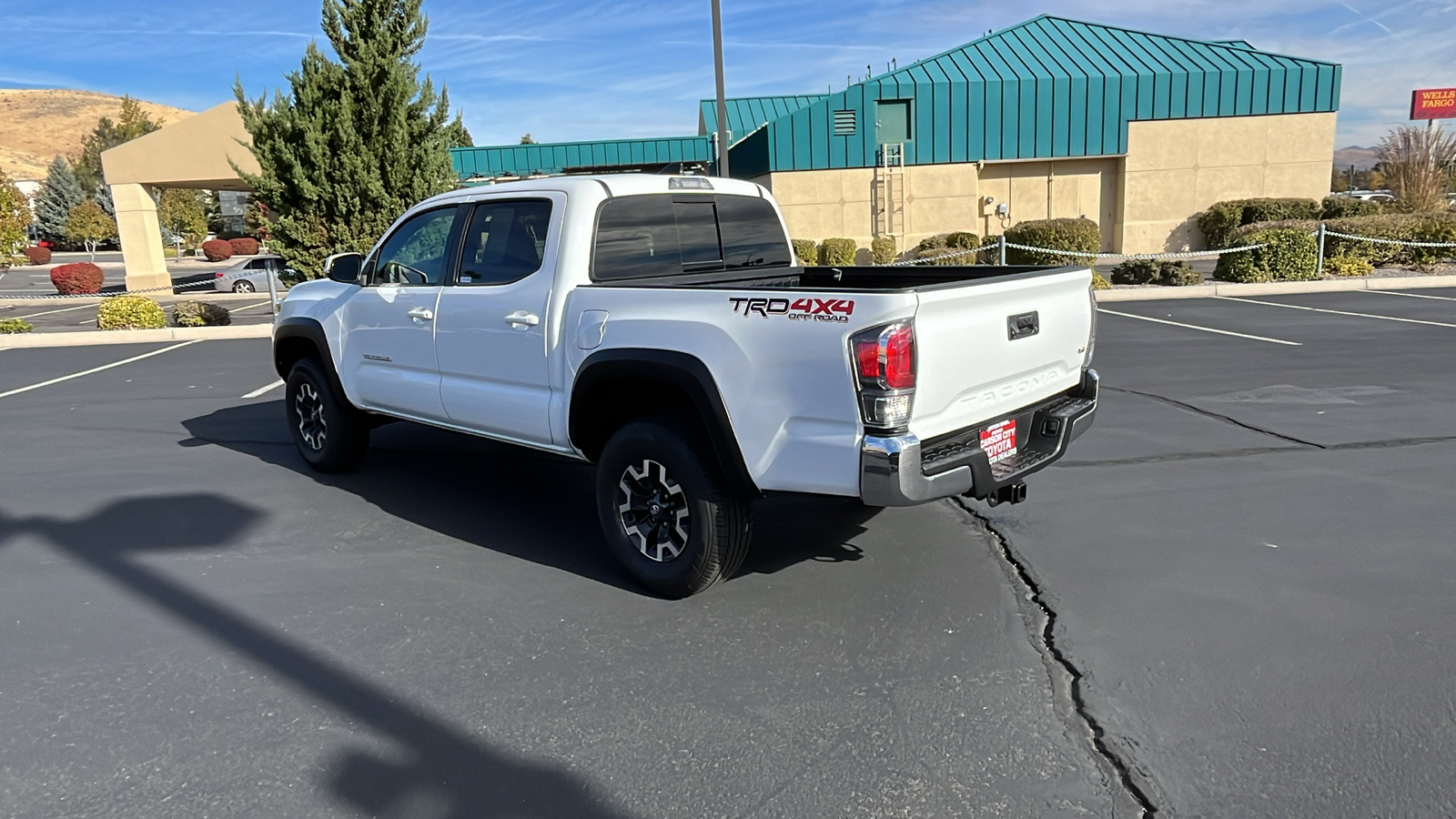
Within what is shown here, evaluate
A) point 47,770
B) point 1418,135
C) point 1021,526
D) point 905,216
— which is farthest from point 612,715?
point 1418,135

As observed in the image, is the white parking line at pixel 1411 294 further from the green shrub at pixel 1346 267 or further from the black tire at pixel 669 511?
the black tire at pixel 669 511

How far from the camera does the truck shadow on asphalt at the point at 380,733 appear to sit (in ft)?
9.62

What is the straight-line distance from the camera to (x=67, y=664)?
12.8 feet

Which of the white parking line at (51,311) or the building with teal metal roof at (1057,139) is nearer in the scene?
the white parking line at (51,311)

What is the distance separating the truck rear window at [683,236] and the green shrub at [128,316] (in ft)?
47.1

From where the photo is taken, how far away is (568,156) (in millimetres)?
32844

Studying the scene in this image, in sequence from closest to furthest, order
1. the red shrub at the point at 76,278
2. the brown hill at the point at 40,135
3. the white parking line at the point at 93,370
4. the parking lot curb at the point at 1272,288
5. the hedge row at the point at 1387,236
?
1. the white parking line at the point at 93,370
2. the parking lot curb at the point at 1272,288
3. the hedge row at the point at 1387,236
4. the red shrub at the point at 76,278
5. the brown hill at the point at 40,135

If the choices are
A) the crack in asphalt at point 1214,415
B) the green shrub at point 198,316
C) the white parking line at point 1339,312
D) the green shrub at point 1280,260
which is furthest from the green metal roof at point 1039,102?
the crack in asphalt at point 1214,415

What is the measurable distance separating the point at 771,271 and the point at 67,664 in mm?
3794

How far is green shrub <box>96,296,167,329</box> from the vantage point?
16.0 meters

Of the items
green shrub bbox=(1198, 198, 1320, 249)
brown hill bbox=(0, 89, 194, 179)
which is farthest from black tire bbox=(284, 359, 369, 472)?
brown hill bbox=(0, 89, 194, 179)

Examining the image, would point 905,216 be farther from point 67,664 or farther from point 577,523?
point 67,664

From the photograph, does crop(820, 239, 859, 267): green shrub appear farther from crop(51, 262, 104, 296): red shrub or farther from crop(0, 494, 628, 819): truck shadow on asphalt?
crop(0, 494, 628, 819): truck shadow on asphalt

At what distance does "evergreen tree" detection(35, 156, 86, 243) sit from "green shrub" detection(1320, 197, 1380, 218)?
81.2 metres
